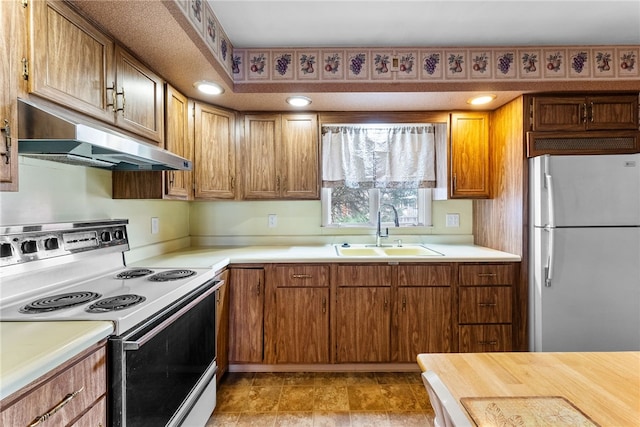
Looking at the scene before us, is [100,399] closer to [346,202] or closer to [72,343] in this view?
[72,343]

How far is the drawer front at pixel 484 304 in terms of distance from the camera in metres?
2.27

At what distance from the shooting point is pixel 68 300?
4.03ft

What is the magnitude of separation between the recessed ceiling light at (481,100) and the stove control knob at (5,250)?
106 inches

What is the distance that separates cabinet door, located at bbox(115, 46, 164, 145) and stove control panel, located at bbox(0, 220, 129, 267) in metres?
0.53

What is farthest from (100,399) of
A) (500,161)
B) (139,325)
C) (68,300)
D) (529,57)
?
(529,57)

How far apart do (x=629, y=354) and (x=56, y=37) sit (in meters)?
2.20

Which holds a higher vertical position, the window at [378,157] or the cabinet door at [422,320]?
the window at [378,157]

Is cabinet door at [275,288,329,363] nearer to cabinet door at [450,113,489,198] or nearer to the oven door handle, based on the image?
the oven door handle

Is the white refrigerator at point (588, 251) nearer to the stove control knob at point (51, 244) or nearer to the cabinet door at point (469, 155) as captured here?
the cabinet door at point (469, 155)

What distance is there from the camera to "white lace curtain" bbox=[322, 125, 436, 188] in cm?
273

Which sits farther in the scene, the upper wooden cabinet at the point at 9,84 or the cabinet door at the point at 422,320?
the cabinet door at the point at 422,320

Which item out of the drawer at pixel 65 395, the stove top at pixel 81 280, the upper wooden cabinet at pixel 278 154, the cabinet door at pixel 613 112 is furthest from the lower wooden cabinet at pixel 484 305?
the drawer at pixel 65 395

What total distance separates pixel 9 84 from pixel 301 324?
1.93 m

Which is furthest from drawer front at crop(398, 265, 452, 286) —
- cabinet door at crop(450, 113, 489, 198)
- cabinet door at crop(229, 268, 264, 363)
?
cabinet door at crop(229, 268, 264, 363)
